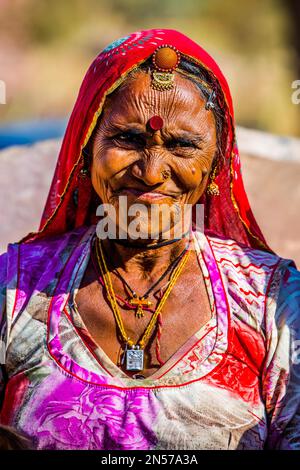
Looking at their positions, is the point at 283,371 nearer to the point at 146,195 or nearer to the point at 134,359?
the point at 134,359

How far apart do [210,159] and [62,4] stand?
18.0 ft

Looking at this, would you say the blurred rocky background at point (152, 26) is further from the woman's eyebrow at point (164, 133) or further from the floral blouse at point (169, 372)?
the woman's eyebrow at point (164, 133)

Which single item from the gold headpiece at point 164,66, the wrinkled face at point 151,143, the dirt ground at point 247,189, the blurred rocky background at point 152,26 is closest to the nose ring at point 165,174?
the wrinkled face at point 151,143

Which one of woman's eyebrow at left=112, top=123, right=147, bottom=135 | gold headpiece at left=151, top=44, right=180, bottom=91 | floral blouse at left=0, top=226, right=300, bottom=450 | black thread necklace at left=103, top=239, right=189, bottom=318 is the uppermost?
gold headpiece at left=151, top=44, right=180, bottom=91

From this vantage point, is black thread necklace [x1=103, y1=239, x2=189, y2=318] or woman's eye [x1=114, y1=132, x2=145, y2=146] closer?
woman's eye [x1=114, y1=132, x2=145, y2=146]

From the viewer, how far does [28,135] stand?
680 centimetres

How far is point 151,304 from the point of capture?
302 cm

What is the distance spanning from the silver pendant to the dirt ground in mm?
2546

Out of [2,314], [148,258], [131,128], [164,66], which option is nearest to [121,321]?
[148,258]

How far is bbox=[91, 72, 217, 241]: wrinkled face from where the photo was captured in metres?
2.87

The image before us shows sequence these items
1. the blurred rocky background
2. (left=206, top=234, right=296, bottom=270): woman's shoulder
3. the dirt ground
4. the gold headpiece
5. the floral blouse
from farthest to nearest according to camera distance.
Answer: the blurred rocky background → the dirt ground → (left=206, top=234, right=296, bottom=270): woman's shoulder → the gold headpiece → the floral blouse

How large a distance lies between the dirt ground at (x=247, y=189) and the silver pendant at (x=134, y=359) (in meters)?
2.55

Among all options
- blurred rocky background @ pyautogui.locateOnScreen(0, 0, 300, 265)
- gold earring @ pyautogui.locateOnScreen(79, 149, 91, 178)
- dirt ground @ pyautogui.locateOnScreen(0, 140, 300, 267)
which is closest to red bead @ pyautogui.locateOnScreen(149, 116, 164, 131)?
gold earring @ pyautogui.locateOnScreen(79, 149, 91, 178)

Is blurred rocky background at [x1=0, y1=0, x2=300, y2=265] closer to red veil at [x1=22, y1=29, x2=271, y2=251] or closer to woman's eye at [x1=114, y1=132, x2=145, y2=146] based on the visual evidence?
red veil at [x1=22, y1=29, x2=271, y2=251]
